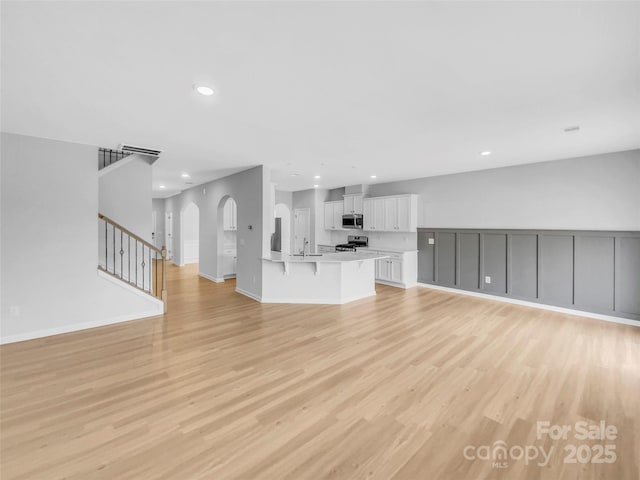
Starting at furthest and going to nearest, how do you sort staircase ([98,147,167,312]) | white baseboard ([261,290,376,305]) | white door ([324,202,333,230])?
white door ([324,202,333,230])
white baseboard ([261,290,376,305])
staircase ([98,147,167,312])

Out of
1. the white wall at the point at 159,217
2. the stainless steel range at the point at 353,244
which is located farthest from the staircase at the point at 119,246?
the white wall at the point at 159,217

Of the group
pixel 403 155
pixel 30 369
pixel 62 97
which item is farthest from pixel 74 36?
pixel 403 155

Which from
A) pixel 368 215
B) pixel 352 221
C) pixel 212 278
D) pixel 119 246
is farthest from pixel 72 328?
pixel 368 215

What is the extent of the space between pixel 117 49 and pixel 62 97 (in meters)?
1.20

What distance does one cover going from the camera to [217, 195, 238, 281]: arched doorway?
23.8ft

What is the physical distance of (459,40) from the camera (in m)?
1.77

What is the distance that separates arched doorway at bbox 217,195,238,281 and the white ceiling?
3.38 metres

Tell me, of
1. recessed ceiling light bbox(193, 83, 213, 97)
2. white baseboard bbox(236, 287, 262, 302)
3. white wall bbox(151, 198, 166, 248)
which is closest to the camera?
recessed ceiling light bbox(193, 83, 213, 97)

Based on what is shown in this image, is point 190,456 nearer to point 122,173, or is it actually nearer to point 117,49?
point 117,49

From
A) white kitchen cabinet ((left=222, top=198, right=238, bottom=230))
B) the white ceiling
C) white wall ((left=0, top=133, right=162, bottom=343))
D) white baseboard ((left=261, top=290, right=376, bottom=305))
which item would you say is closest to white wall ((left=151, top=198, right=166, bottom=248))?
white kitchen cabinet ((left=222, top=198, right=238, bottom=230))

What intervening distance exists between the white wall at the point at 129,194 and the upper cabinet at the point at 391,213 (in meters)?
5.08

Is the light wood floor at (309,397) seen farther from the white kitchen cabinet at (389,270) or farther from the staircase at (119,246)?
the white kitchen cabinet at (389,270)

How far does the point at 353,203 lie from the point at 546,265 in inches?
181

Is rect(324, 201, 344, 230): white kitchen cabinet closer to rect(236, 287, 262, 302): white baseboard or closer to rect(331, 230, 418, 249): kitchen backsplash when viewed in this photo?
rect(331, 230, 418, 249): kitchen backsplash
